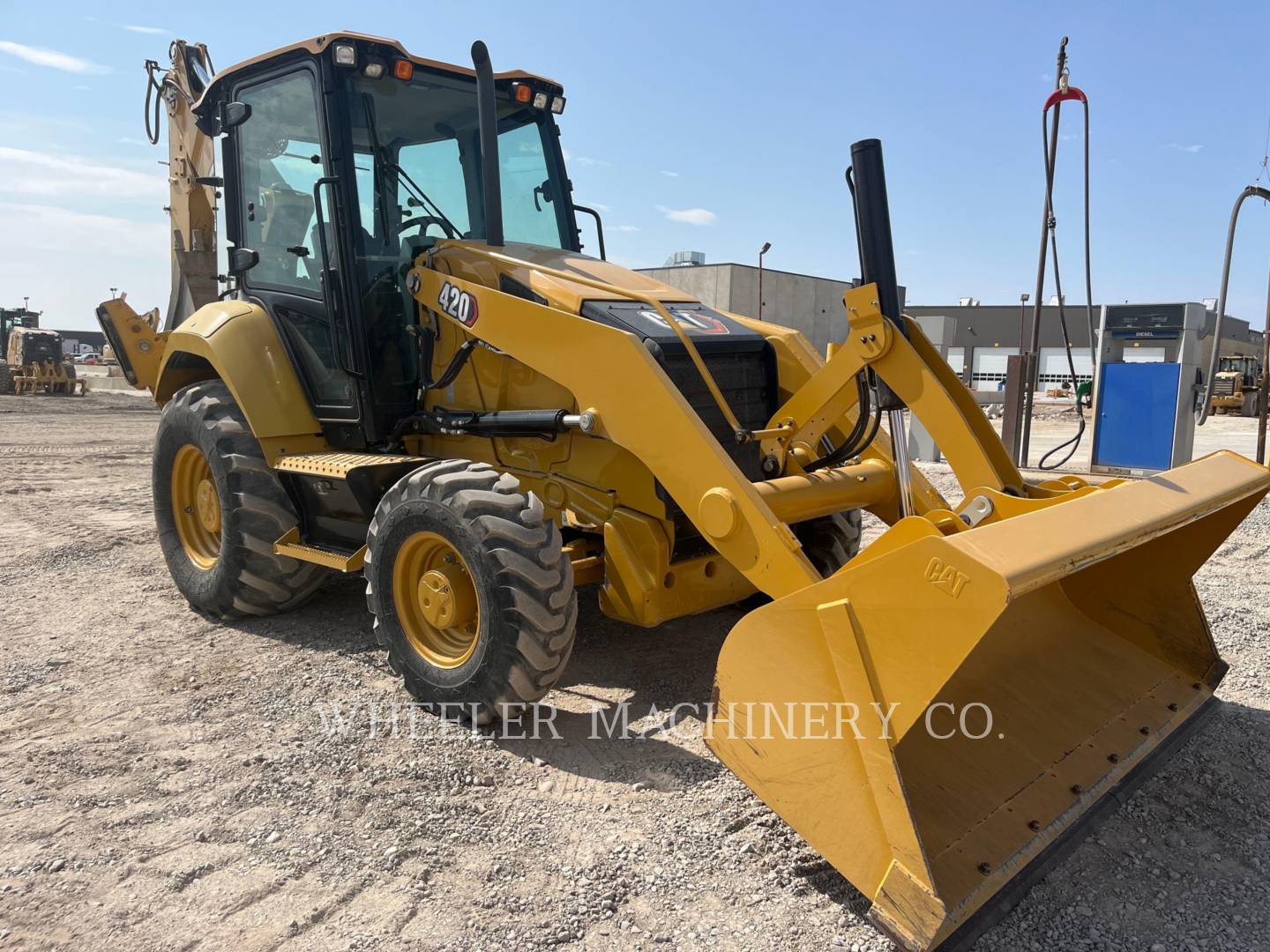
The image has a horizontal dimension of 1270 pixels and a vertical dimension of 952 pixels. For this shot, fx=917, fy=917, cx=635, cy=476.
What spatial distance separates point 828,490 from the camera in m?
3.89

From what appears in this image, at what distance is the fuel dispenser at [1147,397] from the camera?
34.1 ft

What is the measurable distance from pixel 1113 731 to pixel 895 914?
1.45 metres

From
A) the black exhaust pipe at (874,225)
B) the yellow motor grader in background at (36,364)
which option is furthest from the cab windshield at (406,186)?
the yellow motor grader in background at (36,364)

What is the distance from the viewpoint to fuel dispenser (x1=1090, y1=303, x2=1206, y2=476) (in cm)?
1041

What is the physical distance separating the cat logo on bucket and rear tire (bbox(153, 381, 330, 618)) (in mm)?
3681

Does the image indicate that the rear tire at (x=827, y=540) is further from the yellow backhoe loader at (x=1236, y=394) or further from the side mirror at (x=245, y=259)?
the yellow backhoe loader at (x=1236, y=394)

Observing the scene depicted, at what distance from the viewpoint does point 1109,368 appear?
10.9 metres

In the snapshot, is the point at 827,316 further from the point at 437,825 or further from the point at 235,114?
the point at 437,825

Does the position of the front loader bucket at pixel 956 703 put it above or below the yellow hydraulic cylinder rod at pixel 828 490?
below

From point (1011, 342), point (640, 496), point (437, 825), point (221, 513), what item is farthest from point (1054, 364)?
point (437, 825)

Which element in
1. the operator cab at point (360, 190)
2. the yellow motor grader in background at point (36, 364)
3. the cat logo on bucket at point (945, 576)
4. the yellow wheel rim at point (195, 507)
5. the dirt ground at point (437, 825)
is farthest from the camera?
the yellow motor grader in background at point (36, 364)

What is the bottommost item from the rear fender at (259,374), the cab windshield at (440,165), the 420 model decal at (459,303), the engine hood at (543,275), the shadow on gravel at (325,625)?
the shadow on gravel at (325,625)

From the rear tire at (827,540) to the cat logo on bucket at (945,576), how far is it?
7.20 ft

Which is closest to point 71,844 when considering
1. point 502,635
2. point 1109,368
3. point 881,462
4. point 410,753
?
point 410,753
